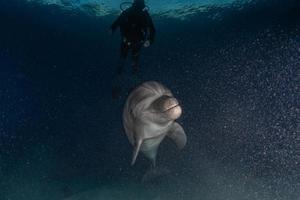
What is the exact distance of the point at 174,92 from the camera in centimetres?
2086

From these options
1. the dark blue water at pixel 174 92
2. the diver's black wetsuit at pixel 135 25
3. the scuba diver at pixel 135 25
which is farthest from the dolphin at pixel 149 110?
the dark blue water at pixel 174 92

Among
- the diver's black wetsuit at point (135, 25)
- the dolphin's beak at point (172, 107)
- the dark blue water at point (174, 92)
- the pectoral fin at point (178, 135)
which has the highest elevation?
the dolphin's beak at point (172, 107)

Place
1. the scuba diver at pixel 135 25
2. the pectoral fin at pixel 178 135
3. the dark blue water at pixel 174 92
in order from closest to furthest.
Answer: the pectoral fin at pixel 178 135
the scuba diver at pixel 135 25
the dark blue water at pixel 174 92

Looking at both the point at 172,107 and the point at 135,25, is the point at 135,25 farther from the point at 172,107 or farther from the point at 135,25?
the point at 172,107

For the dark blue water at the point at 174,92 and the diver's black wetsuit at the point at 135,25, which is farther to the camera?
the dark blue water at the point at 174,92

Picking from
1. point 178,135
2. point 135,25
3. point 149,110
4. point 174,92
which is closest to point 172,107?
point 149,110

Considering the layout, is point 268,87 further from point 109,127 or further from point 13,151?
point 13,151

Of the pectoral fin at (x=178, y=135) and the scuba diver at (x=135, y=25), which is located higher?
the scuba diver at (x=135, y=25)

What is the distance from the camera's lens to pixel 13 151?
22656 millimetres

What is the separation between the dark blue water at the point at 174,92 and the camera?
1639 centimetres

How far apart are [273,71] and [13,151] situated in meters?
16.1

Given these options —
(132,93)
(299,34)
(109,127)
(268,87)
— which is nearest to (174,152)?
(109,127)

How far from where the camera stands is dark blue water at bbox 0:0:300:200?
16.4 meters

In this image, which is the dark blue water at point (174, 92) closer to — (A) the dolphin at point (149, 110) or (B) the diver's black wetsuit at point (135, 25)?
(B) the diver's black wetsuit at point (135, 25)
